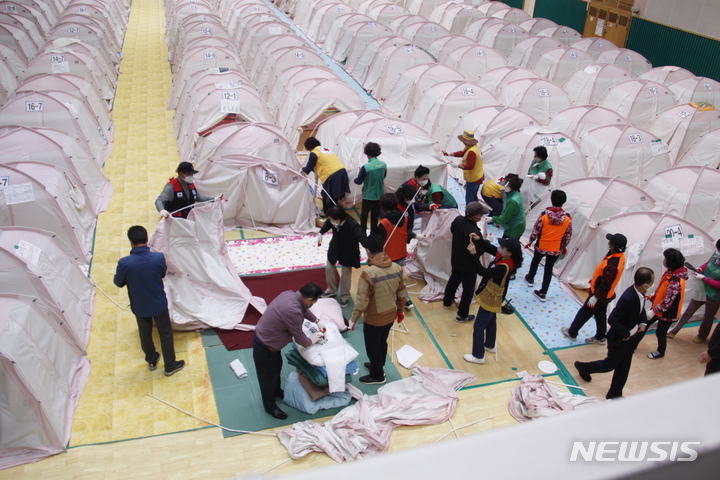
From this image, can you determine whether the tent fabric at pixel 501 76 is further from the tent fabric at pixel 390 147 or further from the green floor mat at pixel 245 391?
the green floor mat at pixel 245 391

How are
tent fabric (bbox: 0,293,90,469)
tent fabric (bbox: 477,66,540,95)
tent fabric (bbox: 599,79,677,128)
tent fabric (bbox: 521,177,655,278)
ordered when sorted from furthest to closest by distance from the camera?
tent fabric (bbox: 477,66,540,95) → tent fabric (bbox: 599,79,677,128) → tent fabric (bbox: 521,177,655,278) → tent fabric (bbox: 0,293,90,469)

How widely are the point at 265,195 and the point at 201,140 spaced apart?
1778 millimetres

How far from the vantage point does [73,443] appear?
4.97m

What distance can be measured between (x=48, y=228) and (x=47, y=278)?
1721 millimetres

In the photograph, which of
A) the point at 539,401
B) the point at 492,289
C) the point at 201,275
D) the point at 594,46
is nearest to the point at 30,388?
the point at 201,275

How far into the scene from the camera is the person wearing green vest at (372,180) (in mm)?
7918

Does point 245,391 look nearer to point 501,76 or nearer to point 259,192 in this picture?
point 259,192

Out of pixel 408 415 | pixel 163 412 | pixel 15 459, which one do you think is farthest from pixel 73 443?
pixel 408 415

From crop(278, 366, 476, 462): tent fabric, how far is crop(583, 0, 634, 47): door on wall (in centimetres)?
1608

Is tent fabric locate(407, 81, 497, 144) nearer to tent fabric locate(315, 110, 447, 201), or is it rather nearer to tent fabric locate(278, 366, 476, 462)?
tent fabric locate(315, 110, 447, 201)

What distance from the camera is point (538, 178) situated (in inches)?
328

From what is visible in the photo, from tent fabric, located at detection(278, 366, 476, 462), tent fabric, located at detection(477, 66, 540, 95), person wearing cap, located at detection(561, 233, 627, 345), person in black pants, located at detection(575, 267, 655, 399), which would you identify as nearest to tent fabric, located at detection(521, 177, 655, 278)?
person wearing cap, located at detection(561, 233, 627, 345)

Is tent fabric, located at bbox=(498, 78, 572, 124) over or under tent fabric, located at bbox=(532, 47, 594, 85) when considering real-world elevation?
under

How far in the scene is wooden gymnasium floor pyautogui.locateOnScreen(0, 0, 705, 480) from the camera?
4.81m
